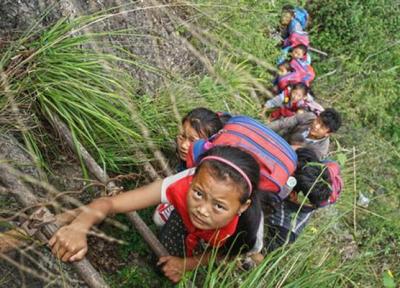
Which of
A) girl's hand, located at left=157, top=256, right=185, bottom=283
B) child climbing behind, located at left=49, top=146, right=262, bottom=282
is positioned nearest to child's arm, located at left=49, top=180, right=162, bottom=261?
child climbing behind, located at left=49, top=146, right=262, bottom=282

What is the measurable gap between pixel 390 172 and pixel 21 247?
5.04 m

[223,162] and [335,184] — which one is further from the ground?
[223,162]

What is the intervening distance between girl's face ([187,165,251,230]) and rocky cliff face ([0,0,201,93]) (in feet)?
3.16

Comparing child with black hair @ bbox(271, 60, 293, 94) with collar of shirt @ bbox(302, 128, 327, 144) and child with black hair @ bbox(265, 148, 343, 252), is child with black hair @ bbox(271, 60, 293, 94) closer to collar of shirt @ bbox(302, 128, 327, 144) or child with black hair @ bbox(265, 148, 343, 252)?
collar of shirt @ bbox(302, 128, 327, 144)

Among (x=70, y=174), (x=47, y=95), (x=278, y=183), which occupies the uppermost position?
(x=47, y=95)

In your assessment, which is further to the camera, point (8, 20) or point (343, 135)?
point (343, 135)

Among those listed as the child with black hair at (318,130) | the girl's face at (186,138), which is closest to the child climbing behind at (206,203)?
the girl's face at (186,138)

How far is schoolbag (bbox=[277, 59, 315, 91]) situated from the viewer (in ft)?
17.4

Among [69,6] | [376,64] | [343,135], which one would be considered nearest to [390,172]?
[343,135]

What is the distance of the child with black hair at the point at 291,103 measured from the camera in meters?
4.88

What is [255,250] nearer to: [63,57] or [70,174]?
[70,174]

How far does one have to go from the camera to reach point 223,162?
1.94m

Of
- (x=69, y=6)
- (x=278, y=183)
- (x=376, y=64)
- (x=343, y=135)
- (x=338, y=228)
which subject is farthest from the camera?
(x=376, y=64)

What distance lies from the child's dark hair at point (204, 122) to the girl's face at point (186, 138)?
0.02m
